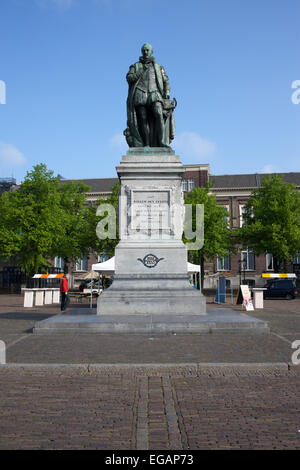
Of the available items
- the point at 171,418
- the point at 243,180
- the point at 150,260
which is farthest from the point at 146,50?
the point at 243,180

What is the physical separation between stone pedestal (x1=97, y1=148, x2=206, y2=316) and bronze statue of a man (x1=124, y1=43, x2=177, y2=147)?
2.52 ft

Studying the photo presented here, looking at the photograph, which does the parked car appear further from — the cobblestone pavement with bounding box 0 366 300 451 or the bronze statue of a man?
the cobblestone pavement with bounding box 0 366 300 451

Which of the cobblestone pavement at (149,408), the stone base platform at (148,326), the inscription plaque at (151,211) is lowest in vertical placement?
the cobblestone pavement at (149,408)

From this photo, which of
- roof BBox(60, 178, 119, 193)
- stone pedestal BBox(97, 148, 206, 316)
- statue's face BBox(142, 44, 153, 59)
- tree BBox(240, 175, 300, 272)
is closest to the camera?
stone pedestal BBox(97, 148, 206, 316)

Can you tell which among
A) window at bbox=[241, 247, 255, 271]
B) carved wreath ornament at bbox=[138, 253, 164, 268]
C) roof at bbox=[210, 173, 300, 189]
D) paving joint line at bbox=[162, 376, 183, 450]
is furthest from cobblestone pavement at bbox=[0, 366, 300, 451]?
roof at bbox=[210, 173, 300, 189]

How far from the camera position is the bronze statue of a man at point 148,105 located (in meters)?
15.9

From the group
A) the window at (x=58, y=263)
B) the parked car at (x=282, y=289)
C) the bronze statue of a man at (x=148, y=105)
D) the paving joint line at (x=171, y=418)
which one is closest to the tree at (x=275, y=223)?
the parked car at (x=282, y=289)

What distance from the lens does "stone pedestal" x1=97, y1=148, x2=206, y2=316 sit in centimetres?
1361

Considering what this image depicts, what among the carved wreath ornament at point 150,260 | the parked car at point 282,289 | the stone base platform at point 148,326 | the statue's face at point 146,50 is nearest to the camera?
the stone base platform at point 148,326

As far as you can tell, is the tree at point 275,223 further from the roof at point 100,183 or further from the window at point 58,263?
the window at point 58,263

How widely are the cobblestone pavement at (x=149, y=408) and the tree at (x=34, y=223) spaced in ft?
129

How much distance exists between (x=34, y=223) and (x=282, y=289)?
25.5 meters

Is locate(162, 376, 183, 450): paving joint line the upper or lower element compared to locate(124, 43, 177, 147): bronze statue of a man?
lower

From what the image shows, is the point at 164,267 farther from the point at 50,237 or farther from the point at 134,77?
the point at 50,237
